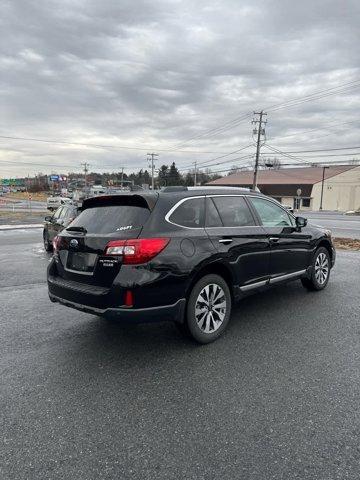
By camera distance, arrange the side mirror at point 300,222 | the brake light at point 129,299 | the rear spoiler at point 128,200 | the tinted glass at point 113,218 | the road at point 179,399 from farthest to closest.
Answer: the side mirror at point 300,222 → the rear spoiler at point 128,200 → the tinted glass at point 113,218 → the brake light at point 129,299 → the road at point 179,399

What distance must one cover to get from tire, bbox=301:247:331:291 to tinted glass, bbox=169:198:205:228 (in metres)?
2.75

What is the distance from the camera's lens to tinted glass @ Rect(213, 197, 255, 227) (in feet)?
15.1

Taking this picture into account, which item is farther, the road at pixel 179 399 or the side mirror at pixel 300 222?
the side mirror at pixel 300 222

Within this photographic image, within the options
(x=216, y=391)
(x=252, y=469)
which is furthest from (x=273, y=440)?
(x=216, y=391)

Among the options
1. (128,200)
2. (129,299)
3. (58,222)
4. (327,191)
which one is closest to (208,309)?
A: (129,299)

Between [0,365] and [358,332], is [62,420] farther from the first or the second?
[358,332]

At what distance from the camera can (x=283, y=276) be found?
5.44 metres

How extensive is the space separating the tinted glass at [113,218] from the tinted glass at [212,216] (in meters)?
0.82

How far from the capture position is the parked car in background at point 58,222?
1015 centimetres

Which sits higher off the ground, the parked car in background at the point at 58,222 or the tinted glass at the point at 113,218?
the tinted glass at the point at 113,218

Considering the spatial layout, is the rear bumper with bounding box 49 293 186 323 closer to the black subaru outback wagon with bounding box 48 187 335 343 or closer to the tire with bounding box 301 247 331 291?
the black subaru outback wagon with bounding box 48 187 335 343

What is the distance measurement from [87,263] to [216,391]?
1.81m

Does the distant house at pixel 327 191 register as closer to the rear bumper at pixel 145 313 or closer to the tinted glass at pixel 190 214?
the tinted glass at pixel 190 214

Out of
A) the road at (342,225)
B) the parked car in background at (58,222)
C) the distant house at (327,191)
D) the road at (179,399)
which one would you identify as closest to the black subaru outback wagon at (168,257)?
the road at (179,399)
